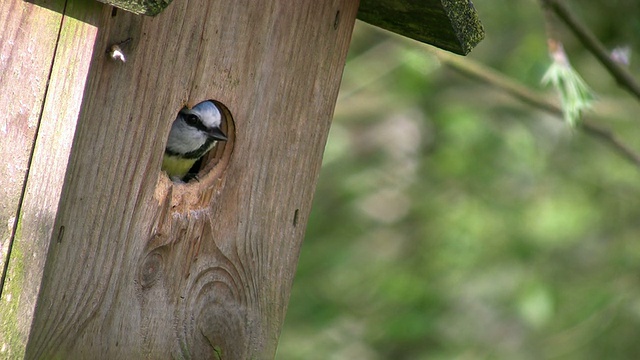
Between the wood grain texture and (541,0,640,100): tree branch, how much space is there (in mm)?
955

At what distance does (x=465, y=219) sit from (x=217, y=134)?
12.2 ft

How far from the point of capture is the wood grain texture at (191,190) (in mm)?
1867

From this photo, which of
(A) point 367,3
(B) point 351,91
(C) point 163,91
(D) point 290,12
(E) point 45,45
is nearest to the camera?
(E) point 45,45

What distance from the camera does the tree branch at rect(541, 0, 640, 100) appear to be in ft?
10.0

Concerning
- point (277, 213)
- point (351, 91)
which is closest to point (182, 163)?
point (277, 213)

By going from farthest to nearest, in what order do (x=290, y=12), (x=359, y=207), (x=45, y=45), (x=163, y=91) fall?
(x=359, y=207)
(x=290, y=12)
(x=163, y=91)
(x=45, y=45)

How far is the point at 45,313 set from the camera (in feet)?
6.03

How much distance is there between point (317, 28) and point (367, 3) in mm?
228

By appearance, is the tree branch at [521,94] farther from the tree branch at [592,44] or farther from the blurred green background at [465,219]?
the blurred green background at [465,219]

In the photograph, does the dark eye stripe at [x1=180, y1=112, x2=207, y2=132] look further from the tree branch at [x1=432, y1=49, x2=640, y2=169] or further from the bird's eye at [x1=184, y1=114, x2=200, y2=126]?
the tree branch at [x1=432, y1=49, x2=640, y2=169]

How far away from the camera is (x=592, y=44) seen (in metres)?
3.11

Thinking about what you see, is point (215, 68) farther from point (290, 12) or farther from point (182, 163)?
point (182, 163)

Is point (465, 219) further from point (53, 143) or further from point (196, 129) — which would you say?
point (53, 143)

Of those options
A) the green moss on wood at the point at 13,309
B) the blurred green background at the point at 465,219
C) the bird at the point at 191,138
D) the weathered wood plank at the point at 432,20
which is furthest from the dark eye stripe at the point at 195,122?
the blurred green background at the point at 465,219
